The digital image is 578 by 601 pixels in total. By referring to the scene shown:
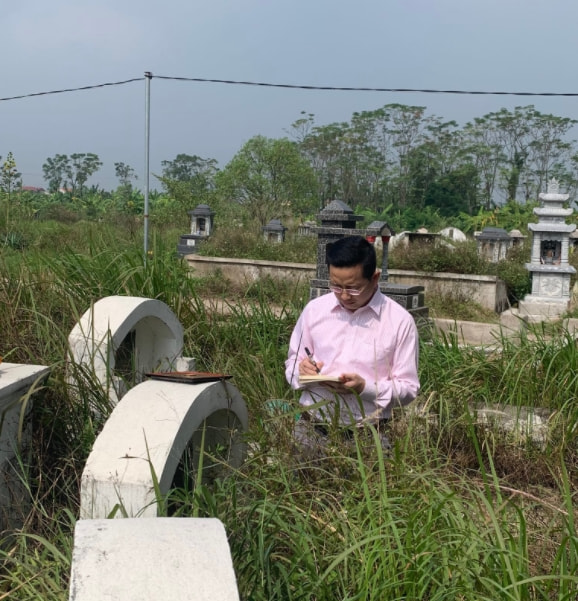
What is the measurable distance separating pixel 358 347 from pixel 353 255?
35cm

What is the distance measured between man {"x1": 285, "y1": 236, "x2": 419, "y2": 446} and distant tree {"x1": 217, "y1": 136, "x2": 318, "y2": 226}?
19.4m

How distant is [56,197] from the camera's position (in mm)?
35000

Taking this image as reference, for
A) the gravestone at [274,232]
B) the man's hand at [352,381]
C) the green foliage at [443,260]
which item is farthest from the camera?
the gravestone at [274,232]

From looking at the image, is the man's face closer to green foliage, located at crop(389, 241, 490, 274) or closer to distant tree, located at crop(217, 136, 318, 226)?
green foliage, located at crop(389, 241, 490, 274)

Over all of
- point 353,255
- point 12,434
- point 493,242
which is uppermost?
point 353,255

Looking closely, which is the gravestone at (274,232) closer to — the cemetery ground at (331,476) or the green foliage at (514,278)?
the green foliage at (514,278)

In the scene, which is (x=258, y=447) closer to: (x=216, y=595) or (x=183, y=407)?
(x=183, y=407)

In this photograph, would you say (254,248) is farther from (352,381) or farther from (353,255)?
(352,381)

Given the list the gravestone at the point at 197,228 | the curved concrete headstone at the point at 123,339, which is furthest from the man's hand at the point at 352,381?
the gravestone at the point at 197,228

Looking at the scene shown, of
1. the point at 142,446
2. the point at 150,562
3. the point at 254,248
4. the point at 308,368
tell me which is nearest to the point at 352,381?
the point at 308,368

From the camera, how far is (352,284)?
2.84m

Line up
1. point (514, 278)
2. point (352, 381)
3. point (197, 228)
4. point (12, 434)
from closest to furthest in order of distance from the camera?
point (12, 434) < point (352, 381) < point (514, 278) < point (197, 228)

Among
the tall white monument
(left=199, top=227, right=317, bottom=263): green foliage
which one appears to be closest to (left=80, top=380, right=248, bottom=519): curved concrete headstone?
the tall white monument

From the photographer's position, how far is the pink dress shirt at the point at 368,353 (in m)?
2.82
